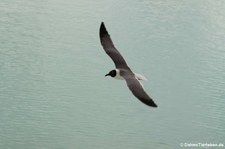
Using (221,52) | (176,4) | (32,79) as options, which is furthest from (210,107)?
(176,4)

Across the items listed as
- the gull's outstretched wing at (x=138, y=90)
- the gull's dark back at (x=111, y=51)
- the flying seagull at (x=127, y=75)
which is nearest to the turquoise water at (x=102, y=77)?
the gull's dark back at (x=111, y=51)

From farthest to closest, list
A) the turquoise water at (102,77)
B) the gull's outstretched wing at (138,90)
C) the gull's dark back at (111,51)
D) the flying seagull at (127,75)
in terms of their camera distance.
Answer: the turquoise water at (102,77)
the gull's dark back at (111,51)
the flying seagull at (127,75)
the gull's outstretched wing at (138,90)

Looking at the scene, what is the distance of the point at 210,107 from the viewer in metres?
42.8

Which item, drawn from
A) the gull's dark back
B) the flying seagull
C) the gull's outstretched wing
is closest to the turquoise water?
the gull's dark back

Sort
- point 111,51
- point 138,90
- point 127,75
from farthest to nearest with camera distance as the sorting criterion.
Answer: point 111,51 < point 127,75 < point 138,90

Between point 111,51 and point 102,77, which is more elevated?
point 111,51

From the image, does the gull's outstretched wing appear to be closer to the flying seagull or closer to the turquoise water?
the flying seagull

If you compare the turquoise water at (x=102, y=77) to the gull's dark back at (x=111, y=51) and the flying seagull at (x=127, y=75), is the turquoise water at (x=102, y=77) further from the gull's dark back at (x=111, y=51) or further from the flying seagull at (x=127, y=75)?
the flying seagull at (x=127, y=75)

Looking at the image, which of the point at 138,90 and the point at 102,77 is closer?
the point at 138,90

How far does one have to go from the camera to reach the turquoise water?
38.8 metres

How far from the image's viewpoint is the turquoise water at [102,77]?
3878cm

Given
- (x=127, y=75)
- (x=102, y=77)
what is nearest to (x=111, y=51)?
(x=127, y=75)

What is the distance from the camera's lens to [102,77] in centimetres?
4381

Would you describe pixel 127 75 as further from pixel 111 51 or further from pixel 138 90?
pixel 111 51
